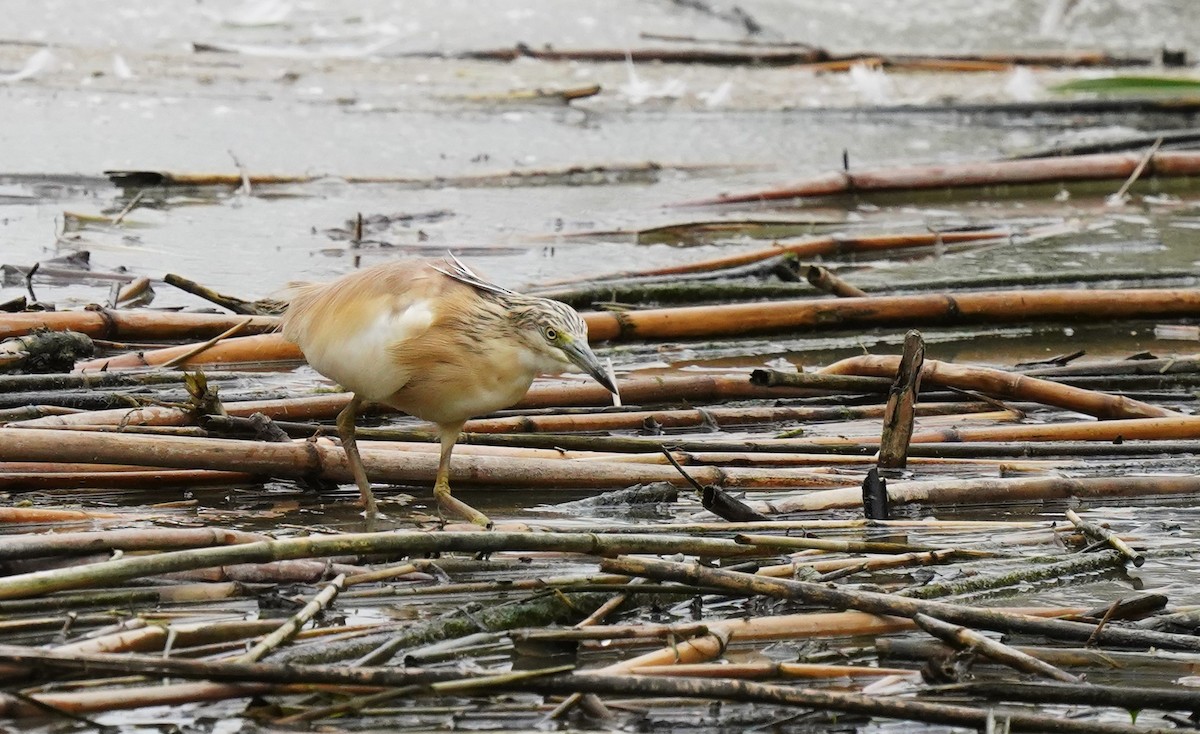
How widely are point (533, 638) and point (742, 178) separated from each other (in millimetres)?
8234

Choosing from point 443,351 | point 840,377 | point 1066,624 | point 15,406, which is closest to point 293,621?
point 443,351

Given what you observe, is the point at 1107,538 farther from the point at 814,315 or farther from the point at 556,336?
the point at 814,315

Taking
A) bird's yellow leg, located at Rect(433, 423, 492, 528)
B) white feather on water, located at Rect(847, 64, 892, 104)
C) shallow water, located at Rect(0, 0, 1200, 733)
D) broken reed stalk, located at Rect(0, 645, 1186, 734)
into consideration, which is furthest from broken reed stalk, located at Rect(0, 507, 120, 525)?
white feather on water, located at Rect(847, 64, 892, 104)

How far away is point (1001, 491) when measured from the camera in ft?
16.8

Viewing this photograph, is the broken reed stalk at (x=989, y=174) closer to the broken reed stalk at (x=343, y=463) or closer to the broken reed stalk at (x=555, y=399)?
the broken reed stalk at (x=555, y=399)

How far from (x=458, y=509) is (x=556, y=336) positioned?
0.64 metres

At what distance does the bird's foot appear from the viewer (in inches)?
186

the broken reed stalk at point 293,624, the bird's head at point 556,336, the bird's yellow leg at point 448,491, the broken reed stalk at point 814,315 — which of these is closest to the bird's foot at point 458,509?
the bird's yellow leg at point 448,491

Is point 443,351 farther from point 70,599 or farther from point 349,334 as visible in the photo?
point 70,599

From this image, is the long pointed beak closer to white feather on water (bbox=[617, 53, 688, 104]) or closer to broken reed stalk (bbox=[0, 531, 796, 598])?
broken reed stalk (bbox=[0, 531, 796, 598])

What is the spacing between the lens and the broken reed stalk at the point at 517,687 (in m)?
3.21

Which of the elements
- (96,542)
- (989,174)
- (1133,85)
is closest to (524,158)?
(989,174)

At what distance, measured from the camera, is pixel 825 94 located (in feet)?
48.4

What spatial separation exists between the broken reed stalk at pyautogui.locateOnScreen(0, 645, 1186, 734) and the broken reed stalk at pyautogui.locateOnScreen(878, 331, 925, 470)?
1842mm
